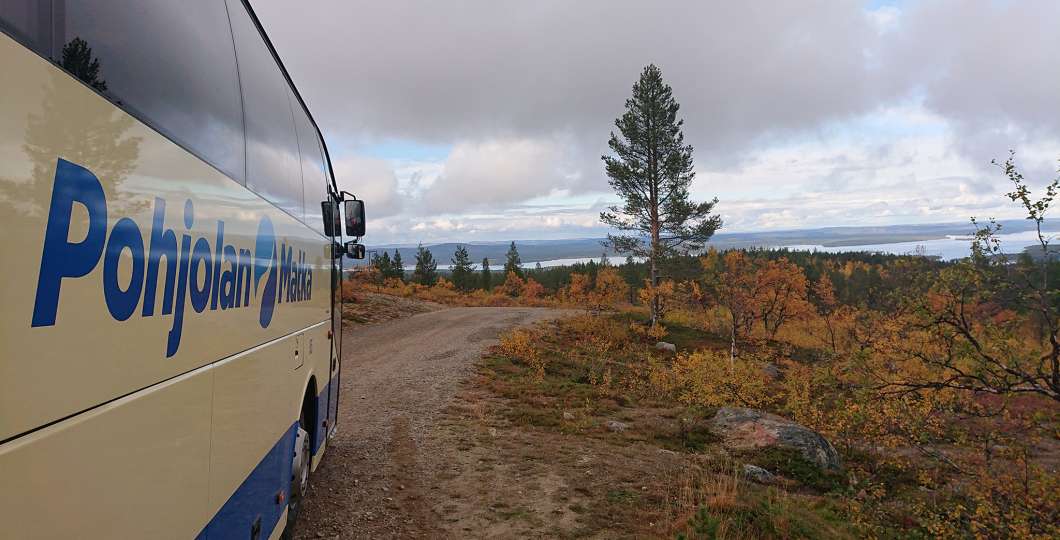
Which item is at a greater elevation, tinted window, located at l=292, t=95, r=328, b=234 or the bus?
tinted window, located at l=292, t=95, r=328, b=234

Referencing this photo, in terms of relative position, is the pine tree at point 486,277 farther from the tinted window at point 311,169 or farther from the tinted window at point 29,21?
the tinted window at point 29,21

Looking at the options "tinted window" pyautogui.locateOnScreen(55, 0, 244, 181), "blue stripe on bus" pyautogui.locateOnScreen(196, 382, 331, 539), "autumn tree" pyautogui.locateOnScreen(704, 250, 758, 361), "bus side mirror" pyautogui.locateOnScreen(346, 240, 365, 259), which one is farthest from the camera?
"autumn tree" pyautogui.locateOnScreen(704, 250, 758, 361)

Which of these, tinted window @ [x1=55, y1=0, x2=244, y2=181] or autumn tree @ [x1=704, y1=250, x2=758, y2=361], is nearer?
tinted window @ [x1=55, y1=0, x2=244, y2=181]

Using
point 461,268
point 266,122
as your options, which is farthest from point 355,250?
point 461,268

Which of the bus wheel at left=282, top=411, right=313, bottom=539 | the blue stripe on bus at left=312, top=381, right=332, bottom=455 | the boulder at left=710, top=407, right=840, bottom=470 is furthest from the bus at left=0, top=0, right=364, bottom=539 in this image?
the boulder at left=710, top=407, right=840, bottom=470

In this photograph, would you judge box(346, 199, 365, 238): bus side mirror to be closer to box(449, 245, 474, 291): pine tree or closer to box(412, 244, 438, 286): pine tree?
box(412, 244, 438, 286): pine tree

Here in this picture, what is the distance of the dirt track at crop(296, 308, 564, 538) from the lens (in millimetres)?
5691

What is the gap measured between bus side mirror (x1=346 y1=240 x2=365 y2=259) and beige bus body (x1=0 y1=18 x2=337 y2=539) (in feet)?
15.6

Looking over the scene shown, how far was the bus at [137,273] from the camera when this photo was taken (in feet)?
4.17

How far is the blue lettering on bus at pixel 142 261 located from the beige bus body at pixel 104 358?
0.02 metres

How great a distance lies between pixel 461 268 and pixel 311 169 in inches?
2839

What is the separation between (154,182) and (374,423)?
833 centimetres

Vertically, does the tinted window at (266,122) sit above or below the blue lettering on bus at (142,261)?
above

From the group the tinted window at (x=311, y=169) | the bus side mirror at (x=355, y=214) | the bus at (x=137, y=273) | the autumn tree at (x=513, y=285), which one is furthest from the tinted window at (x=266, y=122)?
the autumn tree at (x=513, y=285)
